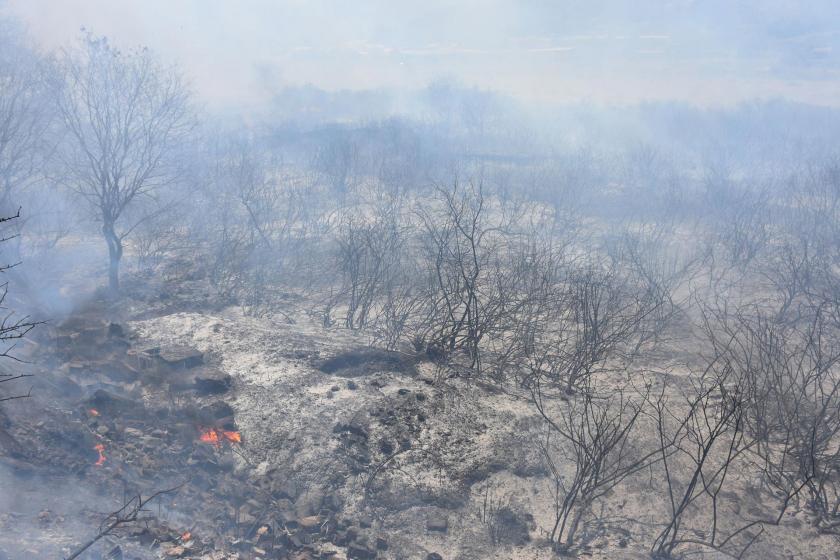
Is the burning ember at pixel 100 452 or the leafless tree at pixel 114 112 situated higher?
the leafless tree at pixel 114 112

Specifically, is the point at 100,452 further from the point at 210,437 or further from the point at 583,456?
the point at 583,456

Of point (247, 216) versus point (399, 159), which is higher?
point (399, 159)

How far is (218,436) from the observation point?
17.3 ft

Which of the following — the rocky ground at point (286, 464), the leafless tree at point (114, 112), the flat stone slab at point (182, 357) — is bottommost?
the rocky ground at point (286, 464)

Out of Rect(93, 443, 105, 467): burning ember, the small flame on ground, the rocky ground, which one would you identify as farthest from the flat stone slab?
Rect(93, 443, 105, 467): burning ember

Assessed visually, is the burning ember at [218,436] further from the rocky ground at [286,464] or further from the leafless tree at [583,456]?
the leafless tree at [583,456]

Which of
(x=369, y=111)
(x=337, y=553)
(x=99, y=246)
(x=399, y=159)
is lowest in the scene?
(x=337, y=553)

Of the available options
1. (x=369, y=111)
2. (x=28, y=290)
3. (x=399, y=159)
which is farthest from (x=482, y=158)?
(x=28, y=290)

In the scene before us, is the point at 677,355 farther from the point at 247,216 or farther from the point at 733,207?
the point at 247,216

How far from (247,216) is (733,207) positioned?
41.1 feet

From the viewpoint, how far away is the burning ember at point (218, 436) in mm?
5224

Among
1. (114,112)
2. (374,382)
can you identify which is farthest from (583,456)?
(114,112)

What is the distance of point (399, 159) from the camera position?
18234 mm

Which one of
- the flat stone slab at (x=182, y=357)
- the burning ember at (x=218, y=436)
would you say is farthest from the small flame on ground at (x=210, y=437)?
the flat stone slab at (x=182, y=357)
